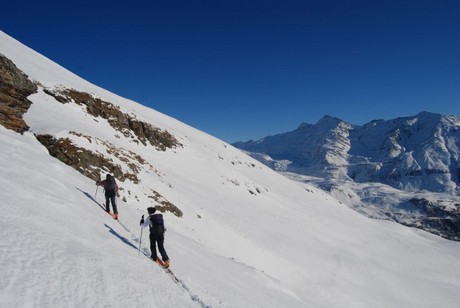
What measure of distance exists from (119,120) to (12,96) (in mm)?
25242

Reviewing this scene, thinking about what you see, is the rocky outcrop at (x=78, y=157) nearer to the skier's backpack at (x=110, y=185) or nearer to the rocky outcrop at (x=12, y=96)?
the rocky outcrop at (x=12, y=96)

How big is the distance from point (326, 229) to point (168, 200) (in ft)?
124

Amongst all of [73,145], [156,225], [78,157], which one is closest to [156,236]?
[156,225]

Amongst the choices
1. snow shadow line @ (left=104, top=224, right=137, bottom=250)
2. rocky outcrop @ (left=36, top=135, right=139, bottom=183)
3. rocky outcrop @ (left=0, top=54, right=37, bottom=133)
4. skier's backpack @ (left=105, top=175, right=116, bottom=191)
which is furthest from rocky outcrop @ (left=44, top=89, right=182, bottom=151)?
snow shadow line @ (left=104, top=224, right=137, bottom=250)

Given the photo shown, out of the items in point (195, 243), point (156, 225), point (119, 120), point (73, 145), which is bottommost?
point (195, 243)

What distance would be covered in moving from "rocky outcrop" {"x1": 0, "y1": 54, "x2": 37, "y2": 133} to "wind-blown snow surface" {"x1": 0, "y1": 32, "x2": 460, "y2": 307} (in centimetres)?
124

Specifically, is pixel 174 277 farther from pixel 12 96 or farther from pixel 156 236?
pixel 12 96

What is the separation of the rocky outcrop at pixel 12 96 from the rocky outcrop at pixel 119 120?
15.1 meters

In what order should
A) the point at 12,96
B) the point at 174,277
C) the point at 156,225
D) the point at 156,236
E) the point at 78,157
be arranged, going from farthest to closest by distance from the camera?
the point at 78,157 → the point at 12,96 → the point at 156,225 → the point at 156,236 → the point at 174,277

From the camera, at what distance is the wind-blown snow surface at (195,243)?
9422 mm

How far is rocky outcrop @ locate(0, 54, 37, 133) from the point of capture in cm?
2441

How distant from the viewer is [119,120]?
52531 mm

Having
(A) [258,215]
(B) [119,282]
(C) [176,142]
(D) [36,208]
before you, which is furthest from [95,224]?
(C) [176,142]

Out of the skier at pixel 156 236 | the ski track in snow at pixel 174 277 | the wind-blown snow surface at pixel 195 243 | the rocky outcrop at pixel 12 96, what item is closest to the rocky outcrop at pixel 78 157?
the wind-blown snow surface at pixel 195 243
